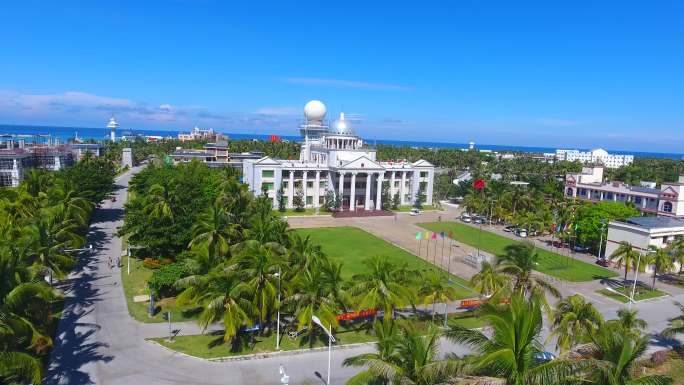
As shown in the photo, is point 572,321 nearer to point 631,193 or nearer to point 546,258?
point 546,258

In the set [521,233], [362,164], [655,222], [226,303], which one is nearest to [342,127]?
[362,164]

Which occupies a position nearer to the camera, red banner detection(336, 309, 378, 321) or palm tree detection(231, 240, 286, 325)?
palm tree detection(231, 240, 286, 325)

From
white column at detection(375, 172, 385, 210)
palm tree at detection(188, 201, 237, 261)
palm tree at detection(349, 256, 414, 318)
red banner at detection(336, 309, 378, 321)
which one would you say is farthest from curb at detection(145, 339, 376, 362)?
white column at detection(375, 172, 385, 210)

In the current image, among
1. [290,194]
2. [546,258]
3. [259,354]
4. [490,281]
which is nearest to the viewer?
[259,354]

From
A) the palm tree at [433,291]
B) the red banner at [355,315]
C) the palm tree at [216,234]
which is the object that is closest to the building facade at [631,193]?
the palm tree at [433,291]

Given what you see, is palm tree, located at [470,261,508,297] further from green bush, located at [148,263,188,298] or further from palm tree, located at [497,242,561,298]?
green bush, located at [148,263,188,298]

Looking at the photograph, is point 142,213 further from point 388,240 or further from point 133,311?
point 388,240
